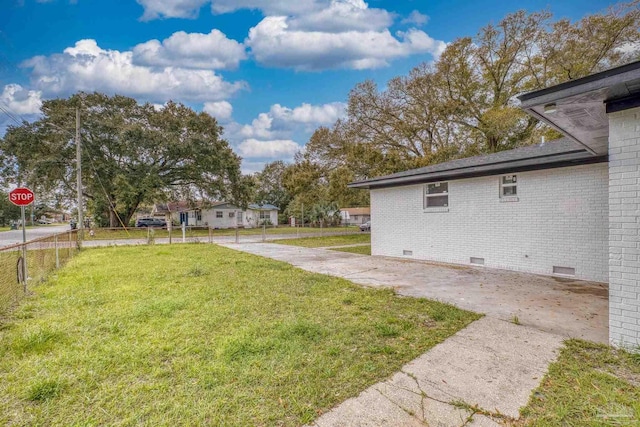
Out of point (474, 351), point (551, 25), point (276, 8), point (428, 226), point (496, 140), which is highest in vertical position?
point (551, 25)

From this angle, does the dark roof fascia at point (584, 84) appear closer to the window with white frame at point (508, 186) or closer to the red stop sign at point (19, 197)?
the window with white frame at point (508, 186)

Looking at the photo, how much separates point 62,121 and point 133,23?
1396 cm

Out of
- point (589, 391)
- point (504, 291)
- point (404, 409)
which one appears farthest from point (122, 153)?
point (589, 391)

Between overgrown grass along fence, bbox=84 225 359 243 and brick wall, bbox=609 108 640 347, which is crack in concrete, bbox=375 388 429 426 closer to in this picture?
brick wall, bbox=609 108 640 347

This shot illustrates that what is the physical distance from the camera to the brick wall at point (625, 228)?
3.01m

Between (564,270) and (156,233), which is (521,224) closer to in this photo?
(564,270)

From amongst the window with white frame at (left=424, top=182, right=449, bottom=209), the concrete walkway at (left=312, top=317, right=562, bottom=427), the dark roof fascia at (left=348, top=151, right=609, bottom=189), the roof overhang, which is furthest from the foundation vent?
the concrete walkway at (left=312, top=317, right=562, bottom=427)

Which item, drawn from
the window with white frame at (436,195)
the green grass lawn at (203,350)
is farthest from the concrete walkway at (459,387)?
the window with white frame at (436,195)

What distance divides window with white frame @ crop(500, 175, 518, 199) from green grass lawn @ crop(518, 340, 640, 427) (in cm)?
519

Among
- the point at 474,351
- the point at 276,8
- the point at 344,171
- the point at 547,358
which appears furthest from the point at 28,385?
the point at 344,171

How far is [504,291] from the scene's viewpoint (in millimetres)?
5531

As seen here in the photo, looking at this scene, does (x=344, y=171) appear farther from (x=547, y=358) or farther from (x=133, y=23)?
(x=547, y=358)

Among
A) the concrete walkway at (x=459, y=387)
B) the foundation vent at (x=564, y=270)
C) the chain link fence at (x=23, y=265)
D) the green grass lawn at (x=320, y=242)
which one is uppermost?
the chain link fence at (x=23, y=265)

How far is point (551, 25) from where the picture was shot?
1625 centimetres
